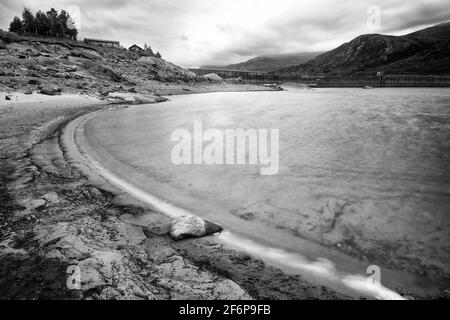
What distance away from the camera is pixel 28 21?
195ft

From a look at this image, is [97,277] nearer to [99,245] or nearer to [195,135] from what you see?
[99,245]

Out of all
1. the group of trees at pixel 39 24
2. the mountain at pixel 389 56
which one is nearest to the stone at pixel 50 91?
the group of trees at pixel 39 24

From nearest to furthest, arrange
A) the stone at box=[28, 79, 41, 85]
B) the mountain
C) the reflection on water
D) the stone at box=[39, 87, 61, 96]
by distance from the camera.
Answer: the reflection on water
the stone at box=[39, 87, 61, 96]
the stone at box=[28, 79, 41, 85]
the mountain

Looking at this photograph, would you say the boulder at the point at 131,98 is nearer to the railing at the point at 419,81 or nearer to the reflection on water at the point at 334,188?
the reflection on water at the point at 334,188

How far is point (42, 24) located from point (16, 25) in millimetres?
5967

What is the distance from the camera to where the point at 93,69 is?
101 ft

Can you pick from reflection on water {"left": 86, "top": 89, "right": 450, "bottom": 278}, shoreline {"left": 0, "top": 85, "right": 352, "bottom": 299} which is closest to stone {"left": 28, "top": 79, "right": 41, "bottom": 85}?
reflection on water {"left": 86, "top": 89, "right": 450, "bottom": 278}

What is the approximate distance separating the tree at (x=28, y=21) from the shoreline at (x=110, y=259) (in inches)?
2892

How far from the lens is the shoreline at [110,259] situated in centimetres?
248

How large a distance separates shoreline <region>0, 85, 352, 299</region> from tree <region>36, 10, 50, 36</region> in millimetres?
72440

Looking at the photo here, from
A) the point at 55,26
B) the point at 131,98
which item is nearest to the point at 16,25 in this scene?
the point at 55,26

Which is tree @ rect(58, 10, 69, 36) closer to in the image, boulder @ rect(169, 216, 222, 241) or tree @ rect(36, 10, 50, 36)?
tree @ rect(36, 10, 50, 36)

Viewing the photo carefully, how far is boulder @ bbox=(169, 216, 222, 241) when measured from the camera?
3473mm

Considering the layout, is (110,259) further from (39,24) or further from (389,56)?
(389,56)
